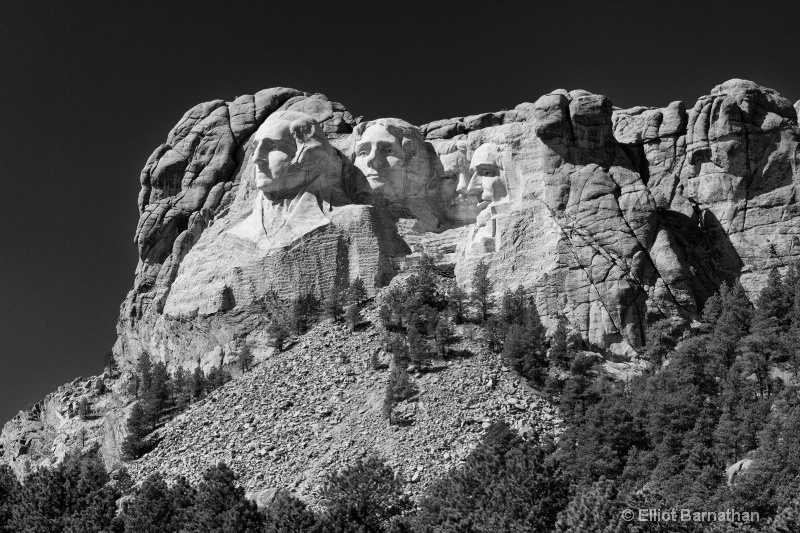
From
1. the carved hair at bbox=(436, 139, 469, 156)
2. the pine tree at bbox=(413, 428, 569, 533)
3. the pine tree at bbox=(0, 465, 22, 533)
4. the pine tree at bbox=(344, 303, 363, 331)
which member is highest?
the carved hair at bbox=(436, 139, 469, 156)

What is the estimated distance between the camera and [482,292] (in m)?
86.5

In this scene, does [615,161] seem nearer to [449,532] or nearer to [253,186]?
[253,186]

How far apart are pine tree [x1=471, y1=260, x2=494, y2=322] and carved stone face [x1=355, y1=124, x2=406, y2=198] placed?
28.5 ft

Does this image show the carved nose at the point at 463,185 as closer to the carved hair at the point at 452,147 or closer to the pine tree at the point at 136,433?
the carved hair at the point at 452,147

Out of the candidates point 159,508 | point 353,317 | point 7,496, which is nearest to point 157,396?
point 353,317

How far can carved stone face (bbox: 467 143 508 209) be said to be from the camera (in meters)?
92.4

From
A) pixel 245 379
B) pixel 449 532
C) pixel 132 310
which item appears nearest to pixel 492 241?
pixel 245 379

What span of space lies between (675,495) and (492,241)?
1108 inches

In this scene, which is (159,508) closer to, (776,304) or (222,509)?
(222,509)

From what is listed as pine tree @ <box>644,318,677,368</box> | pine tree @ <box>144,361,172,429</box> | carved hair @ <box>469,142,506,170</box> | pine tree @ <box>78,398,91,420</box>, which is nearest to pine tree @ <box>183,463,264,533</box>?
pine tree @ <box>144,361,172,429</box>

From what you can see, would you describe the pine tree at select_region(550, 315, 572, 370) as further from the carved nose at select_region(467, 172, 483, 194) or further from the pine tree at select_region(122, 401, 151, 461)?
the pine tree at select_region(122, 401, 151, 461)

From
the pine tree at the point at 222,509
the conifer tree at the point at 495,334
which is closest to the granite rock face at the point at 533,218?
the conifer tree at the point at 495,334

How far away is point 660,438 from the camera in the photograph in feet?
239

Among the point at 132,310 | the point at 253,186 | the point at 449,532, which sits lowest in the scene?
the point at 449,532
